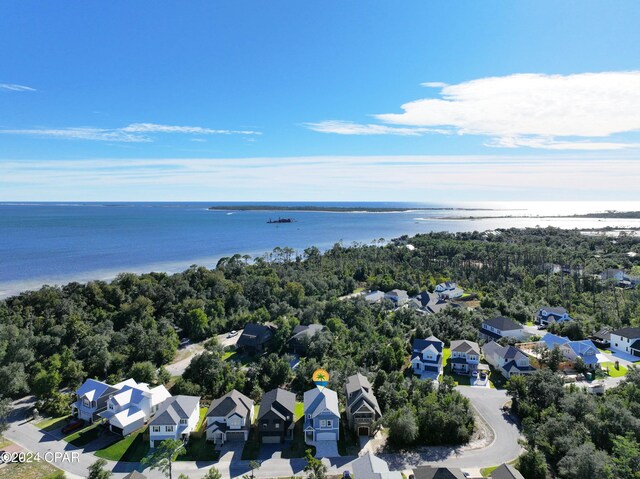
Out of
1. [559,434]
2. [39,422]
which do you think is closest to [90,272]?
[39,422]

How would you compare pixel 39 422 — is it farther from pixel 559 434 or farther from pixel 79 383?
pixel 559 434

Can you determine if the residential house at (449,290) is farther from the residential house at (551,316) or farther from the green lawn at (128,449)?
the green lawn at (128,449)

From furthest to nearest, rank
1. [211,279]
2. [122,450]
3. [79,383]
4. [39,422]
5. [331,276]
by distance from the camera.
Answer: [331,276]
[211,279]
[79,383]
[39,422]
[122,450]

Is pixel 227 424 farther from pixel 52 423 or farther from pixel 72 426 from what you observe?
pixel 52 423

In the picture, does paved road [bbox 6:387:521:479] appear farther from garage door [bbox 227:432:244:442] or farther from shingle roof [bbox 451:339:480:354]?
shingle roof [bbox 451:339:480:354]

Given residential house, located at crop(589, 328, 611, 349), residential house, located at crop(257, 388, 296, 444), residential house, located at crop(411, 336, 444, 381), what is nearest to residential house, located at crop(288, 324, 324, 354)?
residential house, located at crop(411, 336, 444, 381)

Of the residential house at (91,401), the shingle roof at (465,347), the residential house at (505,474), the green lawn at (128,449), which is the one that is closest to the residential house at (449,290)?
the shingle roof at (465,347)
